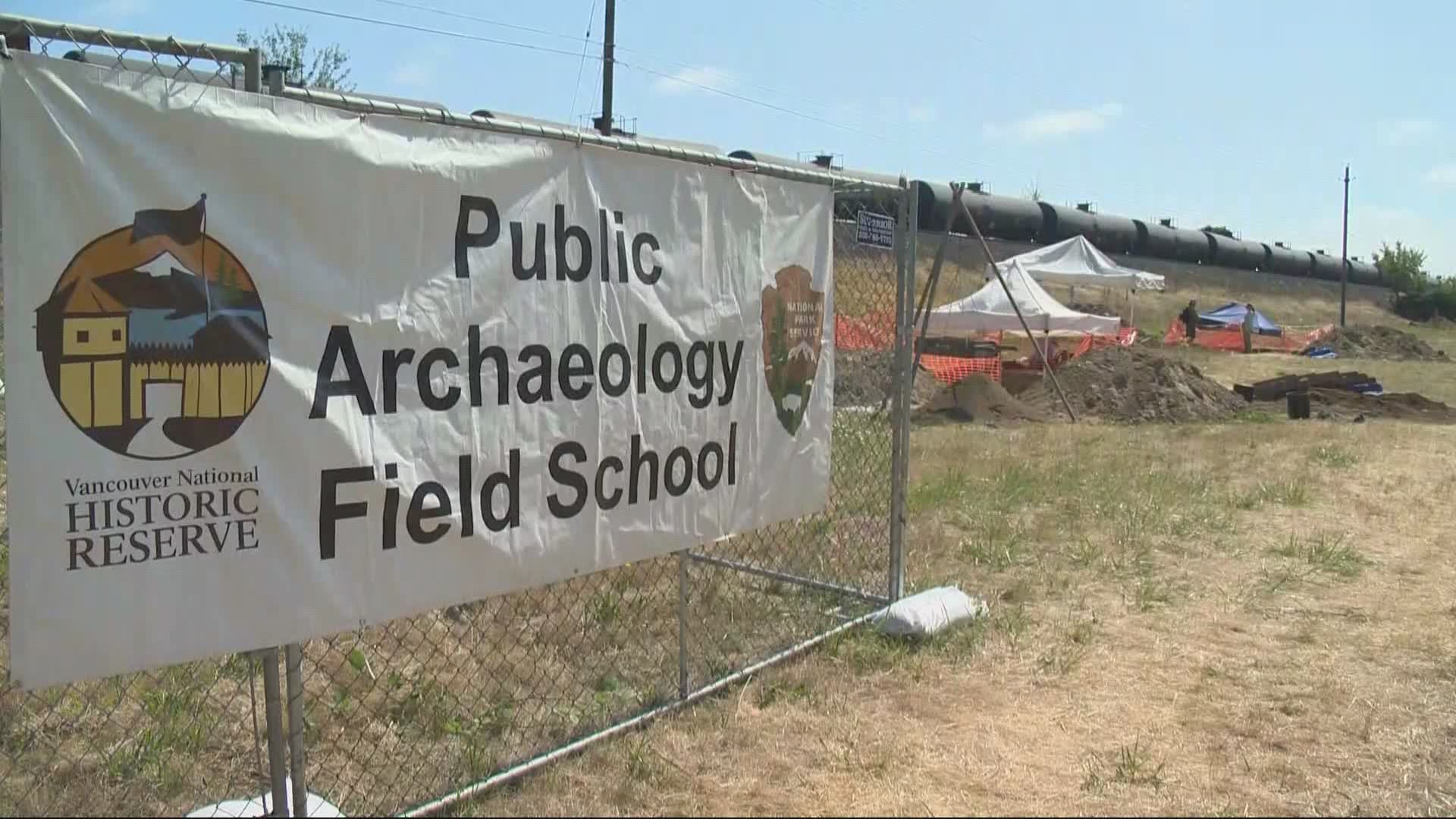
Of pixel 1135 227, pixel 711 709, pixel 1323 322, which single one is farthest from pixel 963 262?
pixel 711 709

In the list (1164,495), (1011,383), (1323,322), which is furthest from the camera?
(1323,322)

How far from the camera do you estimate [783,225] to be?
16.5ft

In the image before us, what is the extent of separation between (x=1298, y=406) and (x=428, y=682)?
15791 millimetres

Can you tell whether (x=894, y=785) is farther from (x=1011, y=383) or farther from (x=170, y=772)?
(x=1011, y=383)

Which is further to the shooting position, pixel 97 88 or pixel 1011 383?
pixel 1011 383

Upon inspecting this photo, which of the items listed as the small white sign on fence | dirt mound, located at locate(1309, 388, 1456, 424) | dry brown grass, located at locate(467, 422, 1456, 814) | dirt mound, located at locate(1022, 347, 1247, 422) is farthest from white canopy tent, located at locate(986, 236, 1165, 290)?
the small white sign on fence

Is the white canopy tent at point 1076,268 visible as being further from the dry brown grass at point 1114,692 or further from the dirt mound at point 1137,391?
the dry brown grass at point 1114,692

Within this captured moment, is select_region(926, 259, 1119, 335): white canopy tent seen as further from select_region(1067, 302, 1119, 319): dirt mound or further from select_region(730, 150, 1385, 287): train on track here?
select_region(1067, 302, 1119, 319): dirt mound

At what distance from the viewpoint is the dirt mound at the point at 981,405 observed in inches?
671

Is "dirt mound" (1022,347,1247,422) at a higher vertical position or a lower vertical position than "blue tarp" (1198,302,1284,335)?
lower

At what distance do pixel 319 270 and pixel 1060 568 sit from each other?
516 cm

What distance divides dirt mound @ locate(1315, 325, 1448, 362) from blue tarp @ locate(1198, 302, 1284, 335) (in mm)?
1962

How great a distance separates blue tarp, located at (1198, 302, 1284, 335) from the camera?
3834 cm

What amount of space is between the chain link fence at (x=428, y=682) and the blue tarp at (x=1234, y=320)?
3505cm
